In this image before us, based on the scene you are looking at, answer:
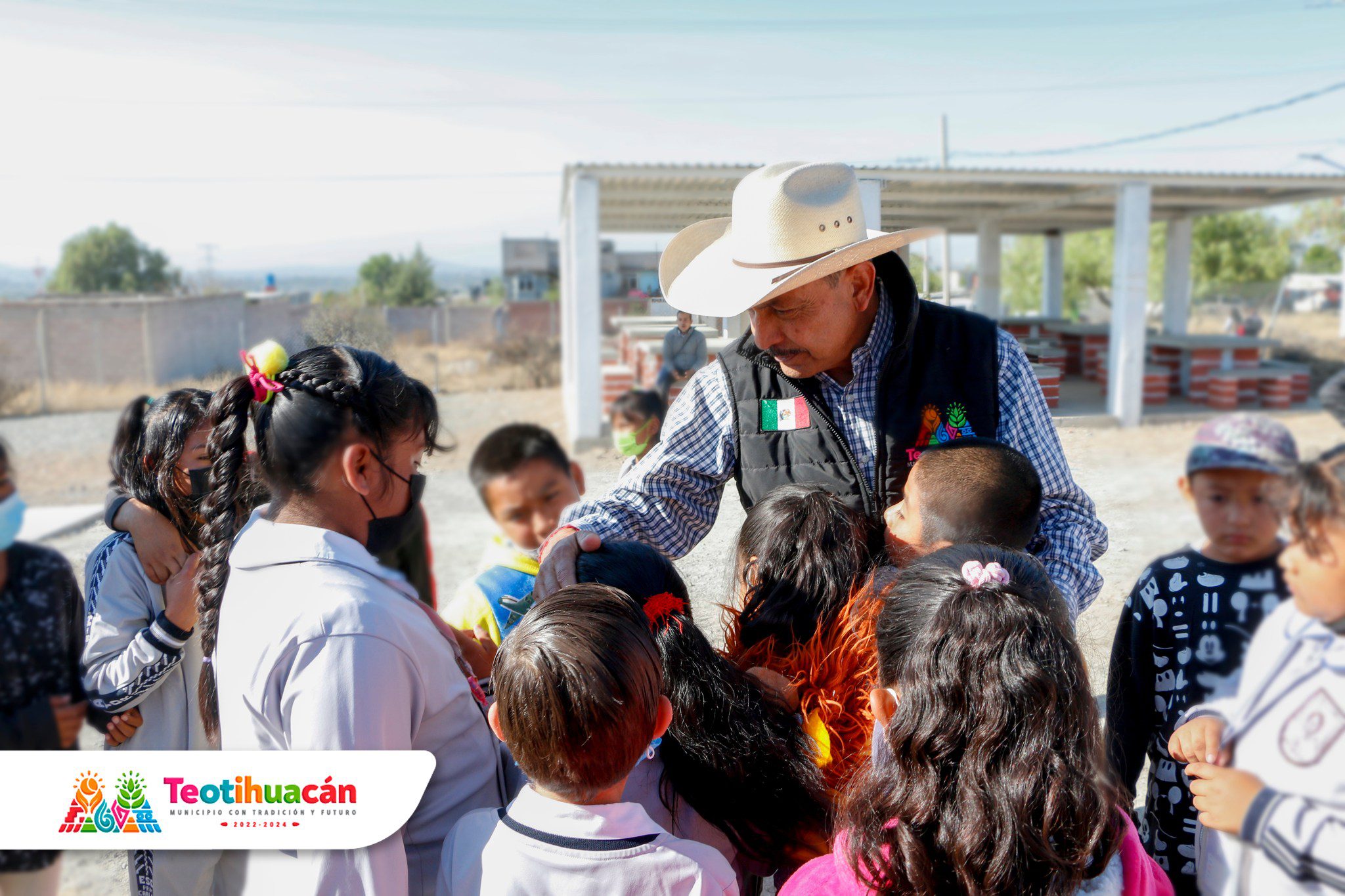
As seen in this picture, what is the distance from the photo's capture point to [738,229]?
1.66 metres

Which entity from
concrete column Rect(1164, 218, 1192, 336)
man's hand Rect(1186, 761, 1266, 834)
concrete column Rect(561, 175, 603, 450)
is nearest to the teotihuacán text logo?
man's hand Rect(1186, 761, 1266, 834)

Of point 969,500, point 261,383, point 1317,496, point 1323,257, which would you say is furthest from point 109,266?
point 1323,257

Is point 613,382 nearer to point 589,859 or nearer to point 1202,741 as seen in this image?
point 589,859

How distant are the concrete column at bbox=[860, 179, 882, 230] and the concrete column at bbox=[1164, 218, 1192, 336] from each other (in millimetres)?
14149

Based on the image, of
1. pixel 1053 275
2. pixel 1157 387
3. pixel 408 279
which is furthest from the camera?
pixel 1053 275

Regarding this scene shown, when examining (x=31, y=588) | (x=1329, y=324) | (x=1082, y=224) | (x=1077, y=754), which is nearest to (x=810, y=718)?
(x=1077, y=754)

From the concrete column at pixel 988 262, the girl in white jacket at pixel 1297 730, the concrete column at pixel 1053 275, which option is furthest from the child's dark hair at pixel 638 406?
the concrete column at pixel 1053 275

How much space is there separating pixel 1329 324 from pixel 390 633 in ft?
6.66

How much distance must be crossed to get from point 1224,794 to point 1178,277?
51.6ft

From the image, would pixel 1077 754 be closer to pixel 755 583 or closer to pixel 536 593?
pixel 755 583

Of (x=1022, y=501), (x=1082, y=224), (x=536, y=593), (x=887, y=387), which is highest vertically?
(x=1082, y=224)

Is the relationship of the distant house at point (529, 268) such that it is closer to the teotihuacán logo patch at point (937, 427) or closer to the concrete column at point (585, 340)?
the concrete column at point (585, 340)

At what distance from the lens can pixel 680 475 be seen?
1.85 meters

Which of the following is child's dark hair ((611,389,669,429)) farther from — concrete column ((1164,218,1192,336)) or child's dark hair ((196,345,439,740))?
concrete column ((1164,218,1192,336))
